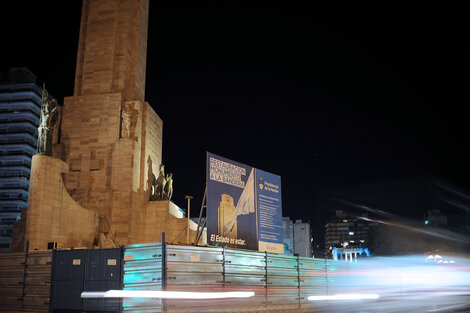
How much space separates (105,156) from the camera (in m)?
37.8

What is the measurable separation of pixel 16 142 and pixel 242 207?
80292 mm

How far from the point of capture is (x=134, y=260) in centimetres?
1472

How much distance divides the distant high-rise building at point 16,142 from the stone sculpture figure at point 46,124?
2203 inches

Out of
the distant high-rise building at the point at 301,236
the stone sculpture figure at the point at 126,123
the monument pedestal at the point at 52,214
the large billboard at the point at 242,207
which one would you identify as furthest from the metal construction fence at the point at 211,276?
the distant high-rise building at the point at 301,236

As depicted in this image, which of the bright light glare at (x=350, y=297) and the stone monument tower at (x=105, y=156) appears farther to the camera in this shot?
the stone monument tower at (x=105, y=156)

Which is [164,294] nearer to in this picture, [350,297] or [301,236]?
[350,297]

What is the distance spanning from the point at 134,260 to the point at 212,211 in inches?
181

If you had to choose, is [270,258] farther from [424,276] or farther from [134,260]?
[424,276]

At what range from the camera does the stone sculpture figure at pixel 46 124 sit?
3322 cm

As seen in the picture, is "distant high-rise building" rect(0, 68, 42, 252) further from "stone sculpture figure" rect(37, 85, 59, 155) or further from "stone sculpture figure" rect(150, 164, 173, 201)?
"stone sculpture figure" rect(37, 85, 59, 155)

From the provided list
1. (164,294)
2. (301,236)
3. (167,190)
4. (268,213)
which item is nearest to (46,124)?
(167,190)

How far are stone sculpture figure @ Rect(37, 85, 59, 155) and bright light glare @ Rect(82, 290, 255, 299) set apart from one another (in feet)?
65.7

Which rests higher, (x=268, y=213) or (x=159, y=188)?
(x=159, y=188)

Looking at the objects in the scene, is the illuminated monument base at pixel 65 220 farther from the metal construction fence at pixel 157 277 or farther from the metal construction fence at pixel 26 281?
the metal construction fence at pixel 157 277
